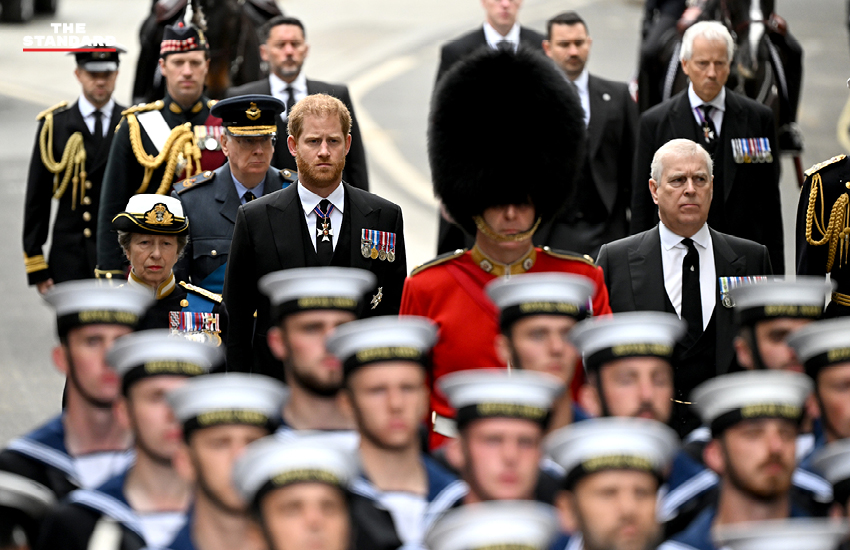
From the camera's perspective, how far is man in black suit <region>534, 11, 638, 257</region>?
873 cm

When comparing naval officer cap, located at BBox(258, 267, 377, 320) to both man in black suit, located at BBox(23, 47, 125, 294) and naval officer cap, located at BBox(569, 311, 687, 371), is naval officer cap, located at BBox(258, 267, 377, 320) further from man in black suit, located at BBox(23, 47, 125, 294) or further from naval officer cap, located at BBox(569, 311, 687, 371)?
man in black suit, located at BBox(23, 47, 125, 294)

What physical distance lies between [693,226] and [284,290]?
7.69 feet

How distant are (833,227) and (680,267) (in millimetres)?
1101

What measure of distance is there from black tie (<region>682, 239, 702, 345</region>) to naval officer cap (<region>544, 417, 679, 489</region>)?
247 centimetres

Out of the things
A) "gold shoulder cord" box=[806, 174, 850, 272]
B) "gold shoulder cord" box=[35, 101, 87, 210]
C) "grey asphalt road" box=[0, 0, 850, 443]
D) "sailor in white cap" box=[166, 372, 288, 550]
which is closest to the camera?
"sailor in white cap" box=[166, 372, 288, 550]

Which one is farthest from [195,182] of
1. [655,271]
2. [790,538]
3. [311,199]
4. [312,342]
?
[790,538]

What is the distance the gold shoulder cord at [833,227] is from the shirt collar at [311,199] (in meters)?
2.15

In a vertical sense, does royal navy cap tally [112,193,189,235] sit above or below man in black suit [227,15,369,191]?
below

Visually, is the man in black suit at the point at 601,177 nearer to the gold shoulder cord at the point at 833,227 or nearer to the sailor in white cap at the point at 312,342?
the gold shoulder cord at the point at 833,227

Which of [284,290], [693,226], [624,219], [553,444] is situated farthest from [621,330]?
[624,219]

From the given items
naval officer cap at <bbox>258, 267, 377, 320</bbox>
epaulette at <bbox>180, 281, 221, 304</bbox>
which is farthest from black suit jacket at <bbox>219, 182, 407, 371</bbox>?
naval officer cap at <bbox>258, 267, 377, 320</bbox>

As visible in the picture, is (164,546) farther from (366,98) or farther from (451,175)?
(366,98)

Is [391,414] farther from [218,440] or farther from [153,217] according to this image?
[153,217]

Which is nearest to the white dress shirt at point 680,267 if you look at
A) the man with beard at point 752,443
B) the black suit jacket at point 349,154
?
the man with beard at point 752,443
